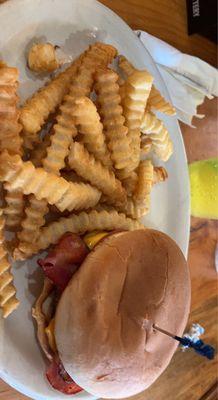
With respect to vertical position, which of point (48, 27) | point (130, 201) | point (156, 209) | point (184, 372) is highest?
point (48, 27)

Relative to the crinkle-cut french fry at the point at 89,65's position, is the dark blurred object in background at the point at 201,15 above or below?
below

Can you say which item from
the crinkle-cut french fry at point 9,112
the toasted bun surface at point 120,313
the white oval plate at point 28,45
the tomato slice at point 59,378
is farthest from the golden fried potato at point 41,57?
the tomato slice at point 59,378

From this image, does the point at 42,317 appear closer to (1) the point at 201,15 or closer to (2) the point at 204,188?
(2) the point at 204,188

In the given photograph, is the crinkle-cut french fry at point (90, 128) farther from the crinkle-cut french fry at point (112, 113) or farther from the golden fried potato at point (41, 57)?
the golden fried potato at point (41, 57)

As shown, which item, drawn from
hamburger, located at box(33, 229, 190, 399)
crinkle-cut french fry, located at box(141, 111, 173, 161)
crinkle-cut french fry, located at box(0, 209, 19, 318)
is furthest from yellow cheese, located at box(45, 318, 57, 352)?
crinkle-cut french fry, located at box(141, 111, 173, 161)

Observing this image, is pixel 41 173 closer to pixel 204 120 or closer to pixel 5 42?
pixel 5 42

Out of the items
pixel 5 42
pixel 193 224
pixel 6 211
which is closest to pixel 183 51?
pixel 193 224

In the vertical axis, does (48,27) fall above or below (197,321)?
above

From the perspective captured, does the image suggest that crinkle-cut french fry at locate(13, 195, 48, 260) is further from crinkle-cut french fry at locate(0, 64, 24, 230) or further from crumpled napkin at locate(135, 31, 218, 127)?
crumpled napkin at locate(135, 31, 218, 127)
